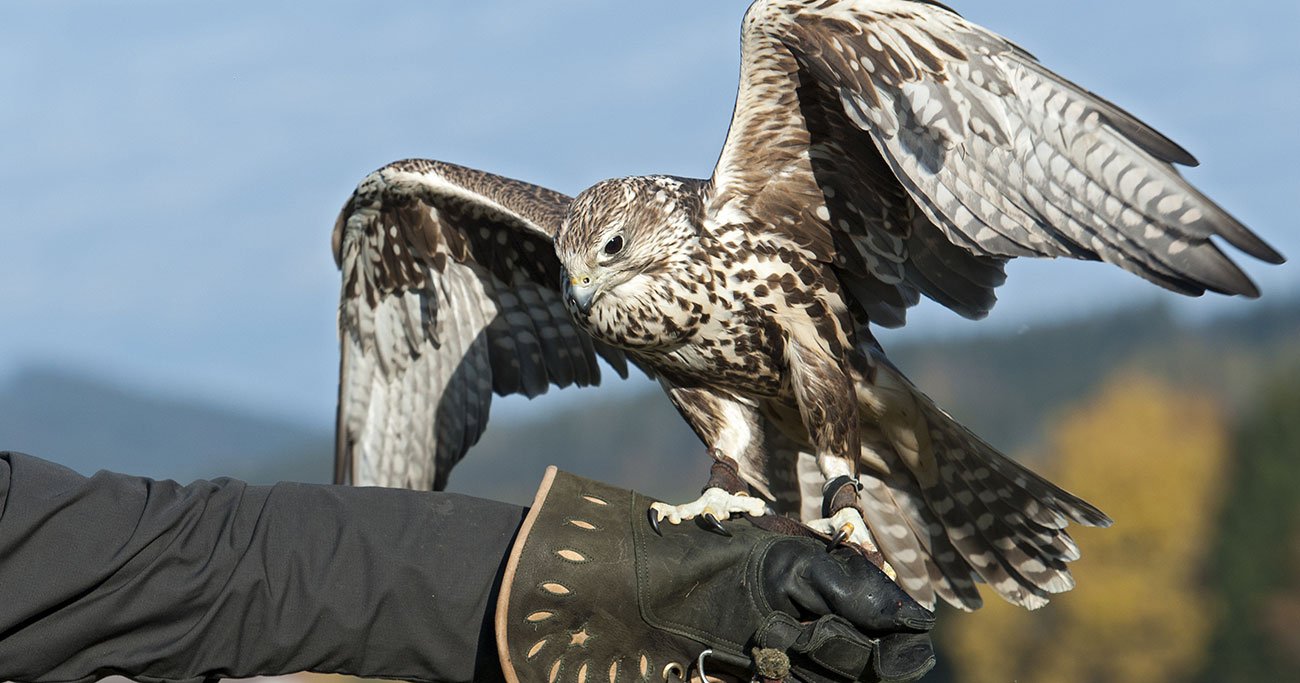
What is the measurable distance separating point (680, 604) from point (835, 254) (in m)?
1.74

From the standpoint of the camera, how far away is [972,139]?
13.5 feet

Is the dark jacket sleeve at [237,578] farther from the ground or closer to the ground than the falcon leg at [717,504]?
closer to the ground

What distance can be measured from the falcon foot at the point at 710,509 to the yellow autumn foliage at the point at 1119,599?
3782 cm

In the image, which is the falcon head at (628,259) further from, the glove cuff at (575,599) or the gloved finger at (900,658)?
the gloved finger at (900,658)

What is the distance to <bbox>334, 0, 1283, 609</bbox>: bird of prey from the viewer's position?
402cm

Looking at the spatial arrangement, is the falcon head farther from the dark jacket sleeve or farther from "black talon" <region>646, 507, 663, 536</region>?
the dark jacket sleeve

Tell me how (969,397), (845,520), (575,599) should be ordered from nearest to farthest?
(575,599) → (845,520) → (969,397)

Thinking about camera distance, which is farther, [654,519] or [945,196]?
[945,196]

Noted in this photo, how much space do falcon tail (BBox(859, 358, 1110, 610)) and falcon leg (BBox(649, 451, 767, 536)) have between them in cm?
76

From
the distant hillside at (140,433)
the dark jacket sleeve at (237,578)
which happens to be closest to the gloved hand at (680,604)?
the dark jacket sleeve at (237,578)

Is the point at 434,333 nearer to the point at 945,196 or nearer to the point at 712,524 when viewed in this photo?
the point at 712,524

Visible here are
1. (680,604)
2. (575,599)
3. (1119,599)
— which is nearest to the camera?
(575,599)

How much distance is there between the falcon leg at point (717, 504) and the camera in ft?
12.7

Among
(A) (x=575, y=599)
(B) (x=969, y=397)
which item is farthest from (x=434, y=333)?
(B) (x=969, y=397)
